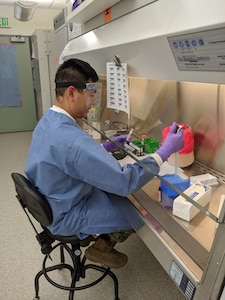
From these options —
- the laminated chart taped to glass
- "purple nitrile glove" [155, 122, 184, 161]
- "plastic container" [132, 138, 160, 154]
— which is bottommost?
"plastic container" [132, 138, 160, 154]

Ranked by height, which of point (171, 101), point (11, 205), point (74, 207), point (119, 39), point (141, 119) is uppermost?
point (119, 39)

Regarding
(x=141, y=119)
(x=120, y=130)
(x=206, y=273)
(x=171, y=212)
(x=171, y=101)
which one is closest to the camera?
(x=206, y=273)

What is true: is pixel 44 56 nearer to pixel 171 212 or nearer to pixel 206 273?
pixel 171 212

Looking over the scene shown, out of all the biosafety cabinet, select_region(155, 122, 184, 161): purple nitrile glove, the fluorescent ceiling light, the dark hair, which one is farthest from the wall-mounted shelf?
the fluorescent ceiling light

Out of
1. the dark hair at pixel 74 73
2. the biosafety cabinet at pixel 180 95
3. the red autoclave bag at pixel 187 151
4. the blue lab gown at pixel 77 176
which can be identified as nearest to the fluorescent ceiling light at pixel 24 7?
the biosafety cabinet at pixel 180 95

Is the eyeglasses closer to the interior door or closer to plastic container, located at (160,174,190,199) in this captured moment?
plastic container, located at (160,174,190,199)

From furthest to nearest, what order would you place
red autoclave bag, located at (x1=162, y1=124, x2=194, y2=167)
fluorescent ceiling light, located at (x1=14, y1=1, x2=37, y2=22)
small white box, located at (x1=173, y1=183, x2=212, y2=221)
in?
fluorescent ceiling light, located at (x1=14, y1=1, x2=37, y2=22), red autoclave bag, located at (x1=162, y1=124, x2=194, y2=167), small white box, located at (x1=173, y1=183, x2=212, y2=221)

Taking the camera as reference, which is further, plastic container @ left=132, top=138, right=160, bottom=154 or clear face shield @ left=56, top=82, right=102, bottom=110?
plastic container @ left=132, top=138, right=160, bottom=154

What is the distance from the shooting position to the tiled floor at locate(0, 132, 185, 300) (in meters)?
1.57

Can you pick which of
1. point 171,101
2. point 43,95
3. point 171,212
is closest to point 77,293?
point 171,212

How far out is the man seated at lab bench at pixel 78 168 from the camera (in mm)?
986

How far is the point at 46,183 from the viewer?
1104 millimetres

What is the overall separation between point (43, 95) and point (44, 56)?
1.78 ft

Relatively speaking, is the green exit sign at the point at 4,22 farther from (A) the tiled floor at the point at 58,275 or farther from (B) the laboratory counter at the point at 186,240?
(B) the laboratory counter at the point at 186,240
